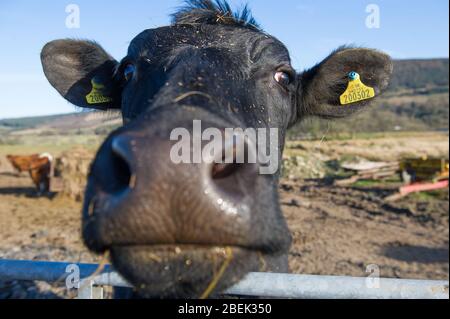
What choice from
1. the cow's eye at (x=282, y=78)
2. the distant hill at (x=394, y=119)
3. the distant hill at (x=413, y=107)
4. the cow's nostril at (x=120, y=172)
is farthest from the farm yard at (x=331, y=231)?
the distant hill at (x=394, y=119)

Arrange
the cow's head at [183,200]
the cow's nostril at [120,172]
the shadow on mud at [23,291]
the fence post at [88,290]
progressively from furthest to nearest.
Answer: the shadow on mud at [23,291], the fence post at [88,290], the cow's nostril at [120,172], the cow's head at [183,200]

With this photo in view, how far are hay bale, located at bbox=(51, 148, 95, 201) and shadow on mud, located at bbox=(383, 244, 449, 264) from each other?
1216cm

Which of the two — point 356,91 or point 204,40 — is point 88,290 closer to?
point 204,40

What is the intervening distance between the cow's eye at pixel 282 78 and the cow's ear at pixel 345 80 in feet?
2.44

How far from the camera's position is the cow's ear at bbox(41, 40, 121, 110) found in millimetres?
A: 4516

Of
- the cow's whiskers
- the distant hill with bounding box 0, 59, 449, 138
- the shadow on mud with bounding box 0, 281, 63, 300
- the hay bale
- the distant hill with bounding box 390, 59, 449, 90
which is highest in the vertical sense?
the distant hill with bounding box 390, 59, 449, 90

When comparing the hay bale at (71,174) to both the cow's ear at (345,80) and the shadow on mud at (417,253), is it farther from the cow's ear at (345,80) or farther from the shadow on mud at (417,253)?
the cow's ear at (345,80)

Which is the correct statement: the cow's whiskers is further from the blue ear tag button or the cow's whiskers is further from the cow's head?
the blue ear tag button

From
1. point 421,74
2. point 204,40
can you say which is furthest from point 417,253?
point 421,74

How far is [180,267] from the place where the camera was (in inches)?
70.4

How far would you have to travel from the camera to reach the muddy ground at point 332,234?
859cm

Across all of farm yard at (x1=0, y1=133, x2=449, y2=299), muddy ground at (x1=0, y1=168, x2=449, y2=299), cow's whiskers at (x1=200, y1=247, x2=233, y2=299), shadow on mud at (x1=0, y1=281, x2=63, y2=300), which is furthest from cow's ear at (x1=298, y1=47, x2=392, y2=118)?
muddy ground at (x1=0, y1=168, x2=449, y2=299)

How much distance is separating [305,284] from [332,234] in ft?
30.0
